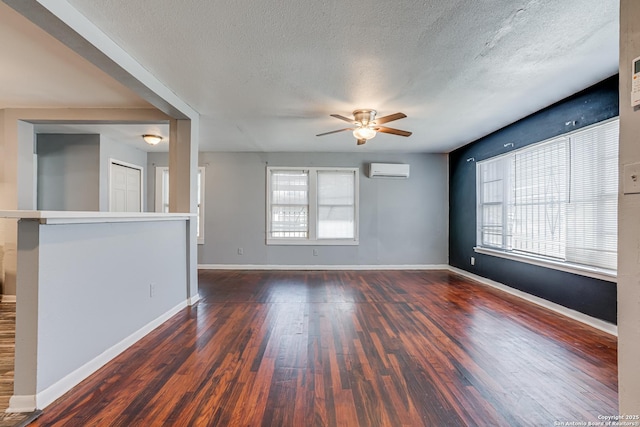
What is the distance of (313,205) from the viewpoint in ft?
20.1

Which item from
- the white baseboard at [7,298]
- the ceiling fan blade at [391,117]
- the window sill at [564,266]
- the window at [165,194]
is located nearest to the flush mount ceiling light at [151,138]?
the window at [165,194]

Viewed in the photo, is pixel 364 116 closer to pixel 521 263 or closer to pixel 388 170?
pixel 388 170

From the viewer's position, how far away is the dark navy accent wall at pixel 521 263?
287cm

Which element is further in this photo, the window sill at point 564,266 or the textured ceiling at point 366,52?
the window sill at point 564,266

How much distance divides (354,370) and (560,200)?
3.16 m

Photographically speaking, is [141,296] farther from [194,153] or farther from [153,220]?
[194,153]

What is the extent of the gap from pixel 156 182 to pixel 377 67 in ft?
17.6

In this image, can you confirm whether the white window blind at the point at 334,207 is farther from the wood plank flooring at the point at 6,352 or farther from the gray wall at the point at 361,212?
the wood plank flooring at the point at 6,352

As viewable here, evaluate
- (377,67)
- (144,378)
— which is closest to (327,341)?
(144,378)

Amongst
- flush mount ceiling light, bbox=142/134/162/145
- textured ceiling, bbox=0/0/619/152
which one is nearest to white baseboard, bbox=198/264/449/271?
flush mount ceiling light, bbox=142/134/162/145

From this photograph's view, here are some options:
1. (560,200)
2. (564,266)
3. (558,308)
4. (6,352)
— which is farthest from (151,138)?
(558,308)

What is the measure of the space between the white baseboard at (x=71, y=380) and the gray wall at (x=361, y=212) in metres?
3.36

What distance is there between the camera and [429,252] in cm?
615

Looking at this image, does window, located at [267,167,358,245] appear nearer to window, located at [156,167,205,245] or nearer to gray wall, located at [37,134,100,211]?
window, located at [156,167,205,245]
